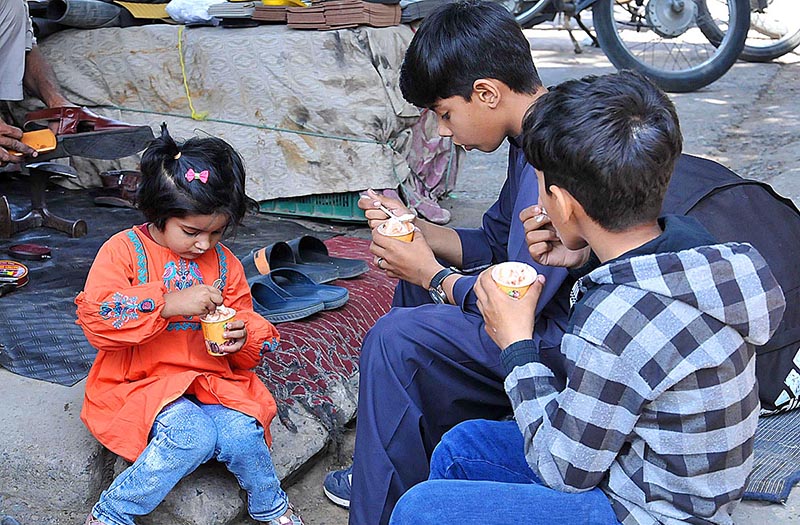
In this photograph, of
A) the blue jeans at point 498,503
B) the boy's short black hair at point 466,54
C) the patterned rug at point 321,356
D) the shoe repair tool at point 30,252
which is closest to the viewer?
the blue jeans at point 498,503

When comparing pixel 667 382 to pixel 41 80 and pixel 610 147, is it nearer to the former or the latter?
pixel 610 147

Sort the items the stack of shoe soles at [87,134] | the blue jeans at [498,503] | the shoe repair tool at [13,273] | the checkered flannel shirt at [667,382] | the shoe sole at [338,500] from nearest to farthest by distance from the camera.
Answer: the checkered flannel shirt at [667,382] < the blue jeans at [498,503] < the shoe sole at [338,500] < the shoe repair tool at [13,273] < the stack of shoe soles at [87,134]

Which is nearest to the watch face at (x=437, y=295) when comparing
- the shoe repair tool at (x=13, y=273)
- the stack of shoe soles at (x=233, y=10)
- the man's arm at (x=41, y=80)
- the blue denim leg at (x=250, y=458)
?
the blue denim leg at (x=250, y=458)

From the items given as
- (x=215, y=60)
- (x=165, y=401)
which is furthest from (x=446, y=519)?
(x=215, y=60)

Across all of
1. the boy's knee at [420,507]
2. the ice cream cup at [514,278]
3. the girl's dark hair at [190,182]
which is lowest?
the boy's knee at [420,507]

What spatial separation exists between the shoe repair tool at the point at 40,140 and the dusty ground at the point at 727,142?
197cm

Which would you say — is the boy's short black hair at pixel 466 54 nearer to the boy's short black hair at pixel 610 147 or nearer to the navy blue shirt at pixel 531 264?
the navy blue shirt at pixel 531 264

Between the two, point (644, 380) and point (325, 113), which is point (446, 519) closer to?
point (644, 380)

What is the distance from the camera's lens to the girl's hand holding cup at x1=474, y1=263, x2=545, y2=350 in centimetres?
176

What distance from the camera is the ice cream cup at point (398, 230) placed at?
7.89 feet

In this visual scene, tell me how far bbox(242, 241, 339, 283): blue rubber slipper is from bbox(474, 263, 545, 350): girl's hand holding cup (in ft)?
5.77

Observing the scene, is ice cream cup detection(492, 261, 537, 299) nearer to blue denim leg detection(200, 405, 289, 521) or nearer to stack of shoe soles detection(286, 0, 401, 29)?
blue denim leg detection(200, 405, 289, 521)

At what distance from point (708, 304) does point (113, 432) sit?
155 cm

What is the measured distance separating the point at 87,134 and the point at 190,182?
2.05 m
